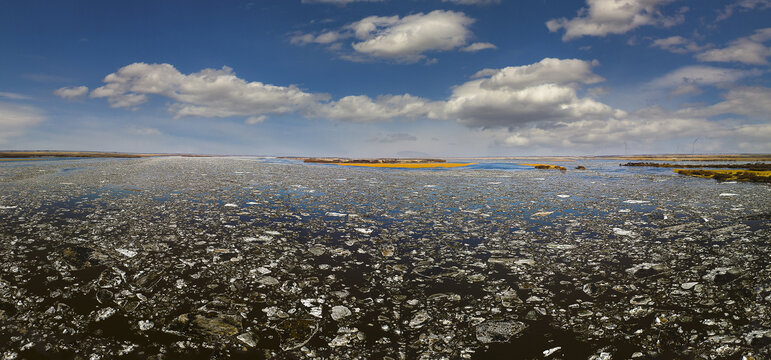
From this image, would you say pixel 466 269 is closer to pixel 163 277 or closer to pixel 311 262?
pixel 311 262

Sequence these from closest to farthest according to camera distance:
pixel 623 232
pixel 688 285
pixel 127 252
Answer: pixel 688 285 < pixel 127 252 < pixel 623 232

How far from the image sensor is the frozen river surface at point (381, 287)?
418 centimetres

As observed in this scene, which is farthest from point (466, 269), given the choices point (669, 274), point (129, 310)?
point (129, 310)

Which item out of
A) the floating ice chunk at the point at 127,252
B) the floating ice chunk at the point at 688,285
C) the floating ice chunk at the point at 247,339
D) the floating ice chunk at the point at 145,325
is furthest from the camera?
the floating ice chunk at the point at 127,252

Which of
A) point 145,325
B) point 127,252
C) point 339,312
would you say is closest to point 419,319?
point 339,312

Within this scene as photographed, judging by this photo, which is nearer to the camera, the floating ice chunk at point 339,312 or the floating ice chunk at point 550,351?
the floating ice chunk at point 550,351

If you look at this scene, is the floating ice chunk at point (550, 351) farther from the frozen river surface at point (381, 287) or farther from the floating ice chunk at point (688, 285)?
the floating ice chunk at point (688, 285)

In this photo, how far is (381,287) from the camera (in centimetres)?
600

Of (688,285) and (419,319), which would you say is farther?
(688,285)

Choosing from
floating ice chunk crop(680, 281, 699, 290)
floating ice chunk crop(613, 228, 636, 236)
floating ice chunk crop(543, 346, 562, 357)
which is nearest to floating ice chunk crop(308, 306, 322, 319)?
floating ice chunk crop(543, 346, 562, 357)

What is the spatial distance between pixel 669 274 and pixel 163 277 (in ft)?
32.3

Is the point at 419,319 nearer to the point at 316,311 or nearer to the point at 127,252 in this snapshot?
the point at 316,311

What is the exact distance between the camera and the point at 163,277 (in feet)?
20.2

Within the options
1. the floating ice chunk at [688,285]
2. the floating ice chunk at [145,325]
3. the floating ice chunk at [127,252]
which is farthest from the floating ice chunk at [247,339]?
the floating ice chunk at [688,285]
